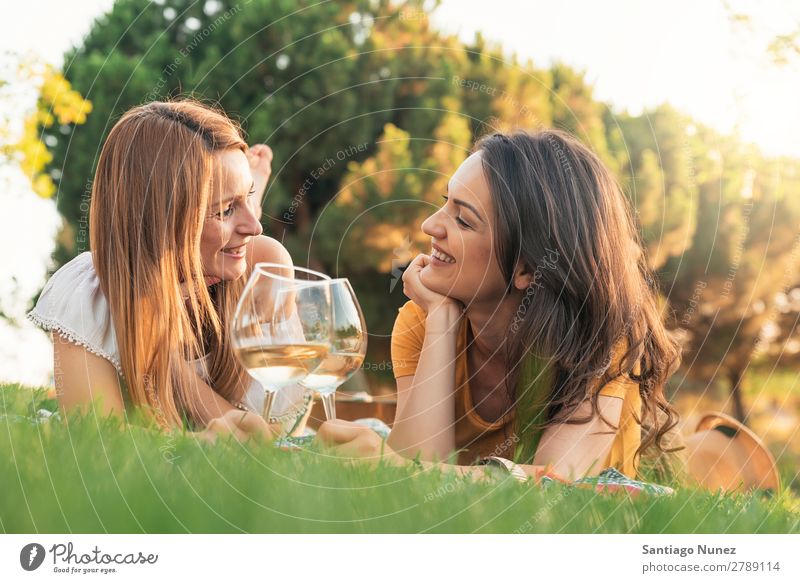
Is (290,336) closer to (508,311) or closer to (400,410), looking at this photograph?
(400,410)

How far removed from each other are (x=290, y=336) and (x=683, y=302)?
7.58 meters

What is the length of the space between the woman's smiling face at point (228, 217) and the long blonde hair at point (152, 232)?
27 millimetres

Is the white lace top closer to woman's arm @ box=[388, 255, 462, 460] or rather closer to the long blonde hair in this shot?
the long blonde hair

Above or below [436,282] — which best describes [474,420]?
below

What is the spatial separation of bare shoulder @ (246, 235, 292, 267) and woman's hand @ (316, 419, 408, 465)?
97cm

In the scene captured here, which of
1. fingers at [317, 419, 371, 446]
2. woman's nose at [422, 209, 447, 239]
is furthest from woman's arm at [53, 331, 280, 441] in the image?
woman's nose at [422, 209, 447, 239]

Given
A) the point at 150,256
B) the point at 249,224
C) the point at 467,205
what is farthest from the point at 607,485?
the point at 150,256

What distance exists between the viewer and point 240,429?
1.37 m

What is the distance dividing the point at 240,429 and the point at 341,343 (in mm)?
232

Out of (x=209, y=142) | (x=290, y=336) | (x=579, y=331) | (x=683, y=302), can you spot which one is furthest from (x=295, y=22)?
(x=683, y=302)

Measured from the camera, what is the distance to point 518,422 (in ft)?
6.52

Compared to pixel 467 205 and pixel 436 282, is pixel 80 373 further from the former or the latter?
pixel 467 205

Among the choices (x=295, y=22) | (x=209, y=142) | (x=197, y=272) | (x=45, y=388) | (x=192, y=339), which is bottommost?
(x=45, y=388)

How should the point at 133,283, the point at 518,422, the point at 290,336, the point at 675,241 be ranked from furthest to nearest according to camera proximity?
the point at 675,241 → the point at 518,422 → the point at 133,283 → the point at 290,336
